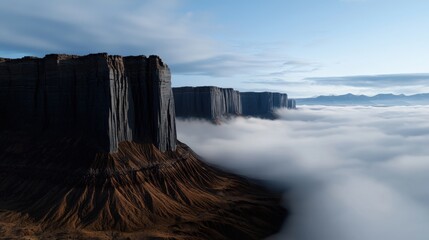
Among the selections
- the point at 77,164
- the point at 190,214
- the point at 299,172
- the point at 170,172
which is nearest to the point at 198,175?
the point at 170,172

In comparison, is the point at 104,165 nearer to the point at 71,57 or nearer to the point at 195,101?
the point at 71,57

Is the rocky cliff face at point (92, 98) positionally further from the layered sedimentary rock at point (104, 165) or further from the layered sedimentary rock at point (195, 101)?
the layered sedimentary rock at point (195, 101)

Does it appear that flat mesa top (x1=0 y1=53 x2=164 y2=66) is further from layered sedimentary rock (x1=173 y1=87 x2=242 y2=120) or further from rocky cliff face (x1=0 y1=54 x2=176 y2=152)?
layered sedimentary rock (x1=173 y1=87 x2=242 y2=120)

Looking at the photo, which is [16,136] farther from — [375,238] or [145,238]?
[375,238]

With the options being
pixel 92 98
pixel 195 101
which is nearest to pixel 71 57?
pixel 92 98

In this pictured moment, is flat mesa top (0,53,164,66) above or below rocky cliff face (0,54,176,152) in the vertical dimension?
above

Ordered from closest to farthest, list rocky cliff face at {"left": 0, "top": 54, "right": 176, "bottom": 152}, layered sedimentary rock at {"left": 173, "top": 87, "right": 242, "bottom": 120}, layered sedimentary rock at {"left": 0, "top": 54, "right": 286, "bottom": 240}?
1. layered sedimentary rock at {"left": 0, "top": 54, "right": 286, "bottom": 240}
2. rocky cliff face at {"left": 0, "top": 54, "right": 176, "bottom": 152}
3. layered sedimentary rock at {"left": 173, "top": 87, "right": 242, "bottom": 120}

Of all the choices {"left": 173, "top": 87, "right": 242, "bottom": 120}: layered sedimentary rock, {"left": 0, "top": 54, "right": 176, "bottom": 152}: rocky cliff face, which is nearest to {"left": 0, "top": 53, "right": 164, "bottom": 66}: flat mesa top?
{"left": 0, "top": 54, "right": 176, "bottom": 152}: rocky cliff face

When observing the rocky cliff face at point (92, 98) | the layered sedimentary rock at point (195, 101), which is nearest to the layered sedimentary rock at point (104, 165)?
the rocky cliff face at point (92, 98)

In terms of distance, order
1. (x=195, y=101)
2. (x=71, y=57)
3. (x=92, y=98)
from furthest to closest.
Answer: (x=195, y=101), (x=71, y=57), (x=92, y=98)

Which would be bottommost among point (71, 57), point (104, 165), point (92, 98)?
point (104, 165)
